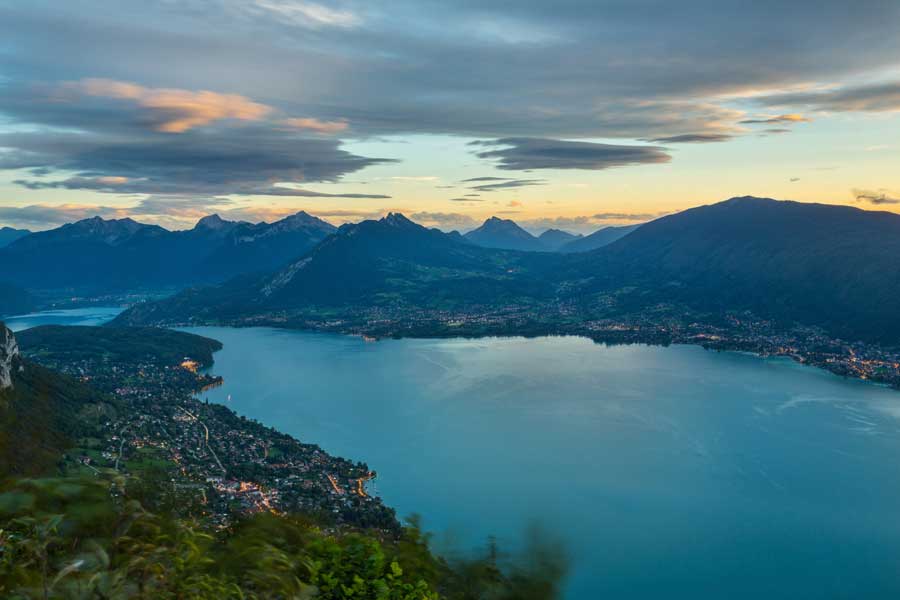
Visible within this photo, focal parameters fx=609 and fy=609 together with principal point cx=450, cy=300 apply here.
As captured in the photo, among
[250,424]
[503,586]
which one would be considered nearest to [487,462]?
[250,424]

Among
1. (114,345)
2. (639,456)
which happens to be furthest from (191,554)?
(114,345)

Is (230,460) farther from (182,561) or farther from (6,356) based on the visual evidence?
(182,561)

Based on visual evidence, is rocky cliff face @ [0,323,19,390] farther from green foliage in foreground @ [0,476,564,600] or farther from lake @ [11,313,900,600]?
green foliage in foreground @ [0,476,564,600]

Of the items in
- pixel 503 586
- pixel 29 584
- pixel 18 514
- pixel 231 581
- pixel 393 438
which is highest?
pixel 18 514

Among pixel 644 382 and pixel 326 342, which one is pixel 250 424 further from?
pixel 326 342

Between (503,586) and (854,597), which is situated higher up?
(503,586)

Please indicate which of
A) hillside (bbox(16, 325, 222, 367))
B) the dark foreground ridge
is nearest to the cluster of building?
the dark foreground ridge
